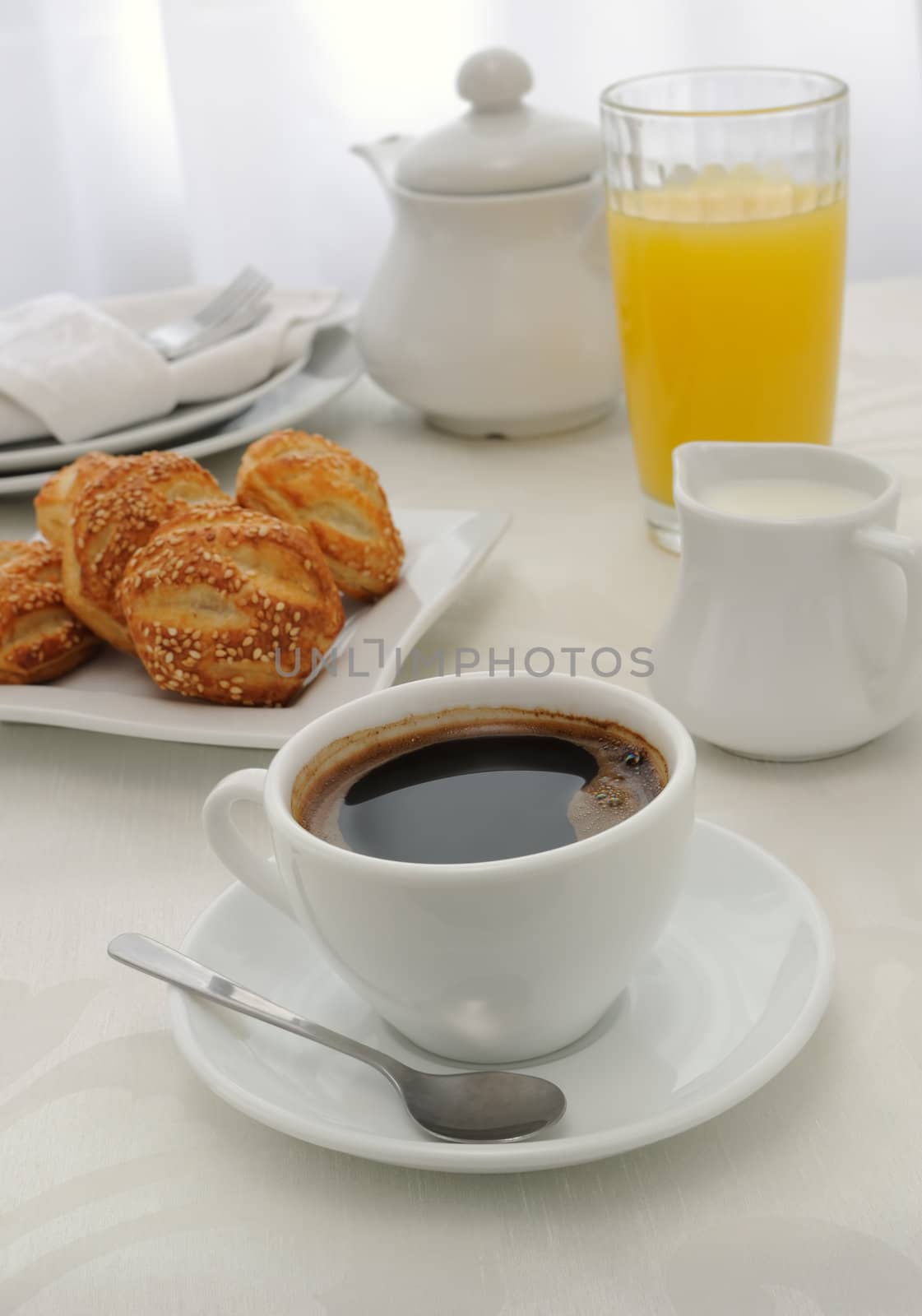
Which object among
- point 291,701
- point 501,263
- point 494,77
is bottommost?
point 291,701

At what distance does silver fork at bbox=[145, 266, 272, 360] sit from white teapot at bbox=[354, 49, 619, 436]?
0.16 m

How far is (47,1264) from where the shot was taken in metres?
0.42

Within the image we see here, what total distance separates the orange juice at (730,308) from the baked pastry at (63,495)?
0.36m

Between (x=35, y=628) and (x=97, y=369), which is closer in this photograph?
(x=35, y=628)

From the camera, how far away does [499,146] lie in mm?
1049

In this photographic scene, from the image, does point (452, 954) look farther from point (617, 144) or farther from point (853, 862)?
point (617, 144)

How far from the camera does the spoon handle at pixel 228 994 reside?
0.46 meters

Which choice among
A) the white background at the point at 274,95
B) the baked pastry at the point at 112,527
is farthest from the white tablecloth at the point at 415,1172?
the white background at the point at 274,95

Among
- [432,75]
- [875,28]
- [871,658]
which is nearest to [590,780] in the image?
[871,658]

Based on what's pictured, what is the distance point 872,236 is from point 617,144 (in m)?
1.16

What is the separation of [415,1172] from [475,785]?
0.14 metres

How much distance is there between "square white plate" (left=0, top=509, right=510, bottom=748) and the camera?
0.69m

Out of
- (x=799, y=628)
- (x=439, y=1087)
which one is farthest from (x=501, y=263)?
(x=439, y=1087)

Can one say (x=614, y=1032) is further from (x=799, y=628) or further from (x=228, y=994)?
(x=799, y=628)
